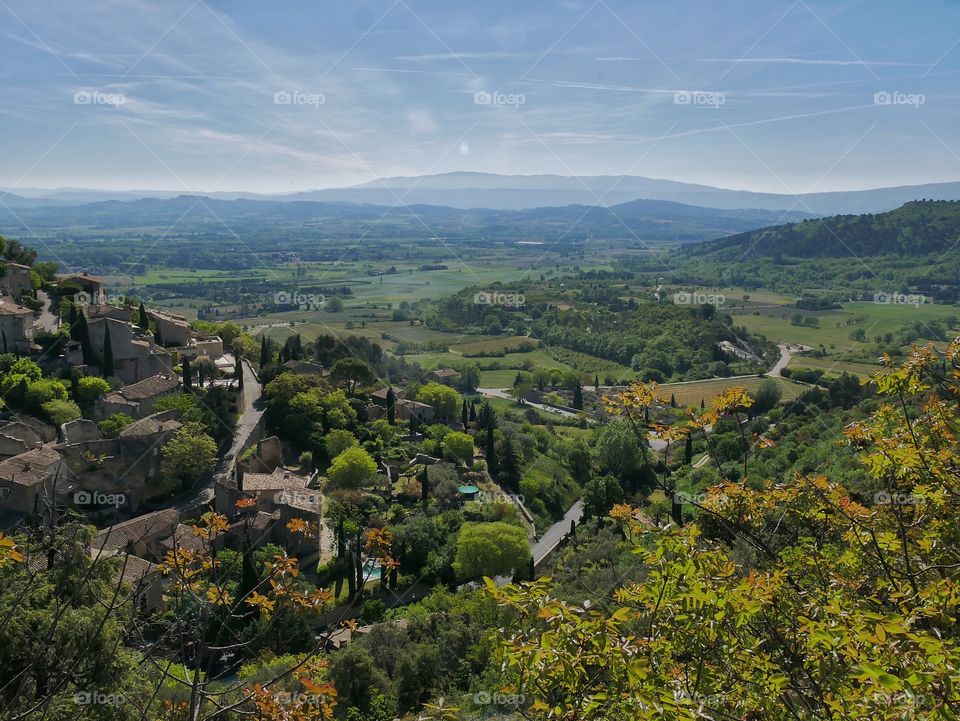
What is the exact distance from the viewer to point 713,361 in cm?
5809

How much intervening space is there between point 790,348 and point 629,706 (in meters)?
67.0

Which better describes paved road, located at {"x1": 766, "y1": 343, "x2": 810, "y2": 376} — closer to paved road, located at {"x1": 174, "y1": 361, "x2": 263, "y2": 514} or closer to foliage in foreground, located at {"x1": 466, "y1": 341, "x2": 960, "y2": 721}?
paved road, located at {"x1": 174, "y1": 361, "x2": 263, "y2": 514}

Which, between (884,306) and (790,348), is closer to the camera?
(790,348)

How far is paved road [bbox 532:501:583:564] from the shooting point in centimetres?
2210

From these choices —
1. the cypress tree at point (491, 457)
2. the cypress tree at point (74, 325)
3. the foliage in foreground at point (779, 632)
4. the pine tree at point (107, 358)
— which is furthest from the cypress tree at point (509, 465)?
the foliage in foreground at point (779, 632)

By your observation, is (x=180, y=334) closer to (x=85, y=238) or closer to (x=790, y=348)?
(x=790, y=348)

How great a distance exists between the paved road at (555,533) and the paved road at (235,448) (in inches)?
413

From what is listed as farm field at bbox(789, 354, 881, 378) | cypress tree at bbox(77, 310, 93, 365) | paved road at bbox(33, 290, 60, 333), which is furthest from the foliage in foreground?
farm field at bbox(789, 354, 881, 378)

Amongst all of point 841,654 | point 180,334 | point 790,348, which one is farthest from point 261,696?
point 790,348

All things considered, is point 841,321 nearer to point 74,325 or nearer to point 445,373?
point 445,373

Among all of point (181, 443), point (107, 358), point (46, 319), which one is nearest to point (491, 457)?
point (181, 443)

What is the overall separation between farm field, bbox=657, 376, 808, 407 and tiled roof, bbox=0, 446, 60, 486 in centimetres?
3406

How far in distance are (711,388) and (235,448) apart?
3559 cm

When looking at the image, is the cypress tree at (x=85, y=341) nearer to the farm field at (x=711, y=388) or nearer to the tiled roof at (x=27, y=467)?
the tiled roof at (x=27, y=467)
